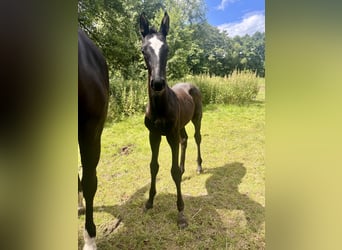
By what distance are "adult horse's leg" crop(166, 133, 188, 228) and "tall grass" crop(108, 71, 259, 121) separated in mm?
198

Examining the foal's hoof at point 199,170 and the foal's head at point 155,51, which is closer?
the foal's head at point 155,51

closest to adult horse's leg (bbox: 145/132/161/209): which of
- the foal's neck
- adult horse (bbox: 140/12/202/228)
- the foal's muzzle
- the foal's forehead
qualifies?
adult horse (bbox: 140/12/202/228)

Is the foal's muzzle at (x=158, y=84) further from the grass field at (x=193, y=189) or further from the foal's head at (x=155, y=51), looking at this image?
the grass field at (x=193, y=189)

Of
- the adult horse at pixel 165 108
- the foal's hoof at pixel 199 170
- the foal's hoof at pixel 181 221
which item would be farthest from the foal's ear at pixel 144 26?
the foal's hoof at pixel 181 221

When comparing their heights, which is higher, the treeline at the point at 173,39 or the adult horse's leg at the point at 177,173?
the treeline at the point at 173,39

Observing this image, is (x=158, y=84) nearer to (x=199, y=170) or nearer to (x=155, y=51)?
(x=155, y=51)

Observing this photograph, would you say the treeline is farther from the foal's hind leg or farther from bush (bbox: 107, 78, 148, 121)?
the foal's hind leg

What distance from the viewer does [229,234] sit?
121cm

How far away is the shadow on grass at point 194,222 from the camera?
3.92 feet

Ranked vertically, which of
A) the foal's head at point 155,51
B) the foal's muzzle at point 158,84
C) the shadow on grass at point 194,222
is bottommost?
the shadow on grass at point 194,222

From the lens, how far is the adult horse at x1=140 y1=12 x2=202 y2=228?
46.1 inches

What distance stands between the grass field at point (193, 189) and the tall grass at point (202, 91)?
1.6 inches
